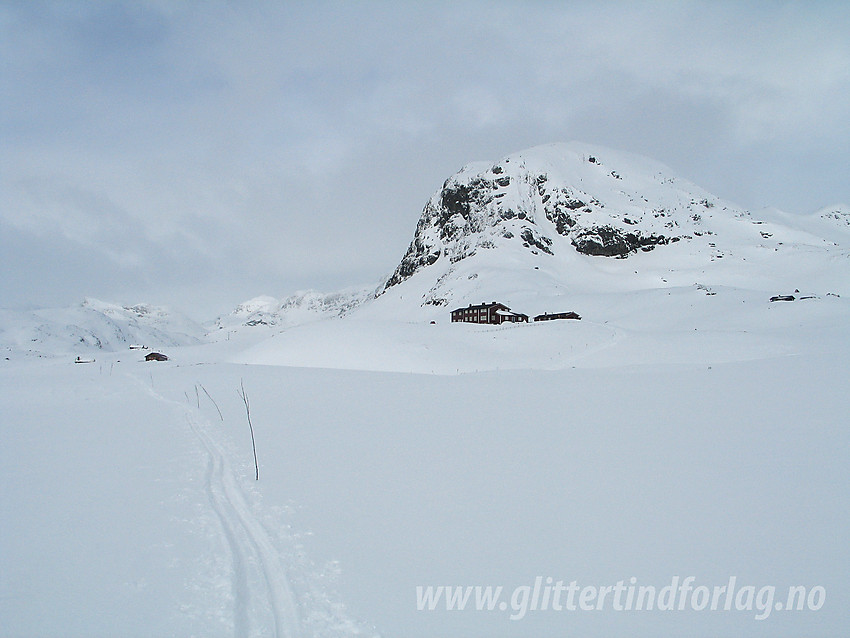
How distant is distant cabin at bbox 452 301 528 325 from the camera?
70000 mm

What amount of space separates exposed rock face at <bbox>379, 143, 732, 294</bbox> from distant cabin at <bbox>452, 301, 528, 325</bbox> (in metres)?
62.6

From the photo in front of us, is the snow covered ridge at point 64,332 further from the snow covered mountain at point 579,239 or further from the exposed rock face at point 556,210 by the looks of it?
the exposed rock face at point 556,210

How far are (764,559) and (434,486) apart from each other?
4.11 m

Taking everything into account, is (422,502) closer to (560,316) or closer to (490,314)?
(560,316)

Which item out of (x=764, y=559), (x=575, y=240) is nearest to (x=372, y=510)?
(x=764, y=559)

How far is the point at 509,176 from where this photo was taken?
166 meters

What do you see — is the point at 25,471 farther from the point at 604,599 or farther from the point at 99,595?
the point at 604,599

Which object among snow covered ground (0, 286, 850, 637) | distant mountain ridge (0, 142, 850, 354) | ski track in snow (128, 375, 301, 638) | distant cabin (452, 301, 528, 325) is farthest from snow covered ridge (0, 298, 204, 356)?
ski track in snow (128, 375, 301, 638)

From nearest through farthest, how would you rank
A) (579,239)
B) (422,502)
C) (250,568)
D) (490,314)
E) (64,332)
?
1. (250,568)
2. (422,502)
3. (490,314)
4. (64,332)
5. (579,239)

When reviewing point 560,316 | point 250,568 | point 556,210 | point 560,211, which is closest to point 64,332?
point 560,316

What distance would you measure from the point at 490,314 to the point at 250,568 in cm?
7027

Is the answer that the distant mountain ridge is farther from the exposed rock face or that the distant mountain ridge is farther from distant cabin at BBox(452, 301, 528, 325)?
distant cabin at BBox(452, 301, 528, 325)

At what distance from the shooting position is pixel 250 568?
15.0ft

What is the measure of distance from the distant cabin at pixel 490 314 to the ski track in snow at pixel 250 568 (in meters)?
65.0
